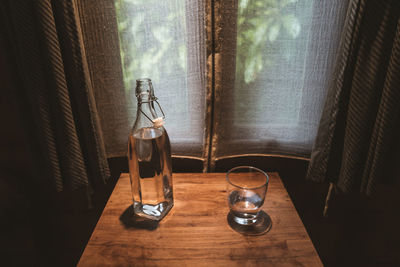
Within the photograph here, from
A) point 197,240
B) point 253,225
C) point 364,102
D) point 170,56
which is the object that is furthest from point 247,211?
point 170,56

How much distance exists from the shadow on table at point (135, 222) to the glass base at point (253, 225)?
225 millimetres

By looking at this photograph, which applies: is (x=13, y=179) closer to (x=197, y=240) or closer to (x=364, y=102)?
(x=197, y=240)

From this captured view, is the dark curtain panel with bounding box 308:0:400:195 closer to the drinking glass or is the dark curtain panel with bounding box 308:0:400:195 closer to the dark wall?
the drinking glass

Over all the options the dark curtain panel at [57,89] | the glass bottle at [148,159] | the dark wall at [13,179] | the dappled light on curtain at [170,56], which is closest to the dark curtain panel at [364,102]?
the dappled light on curtain at [170,56]

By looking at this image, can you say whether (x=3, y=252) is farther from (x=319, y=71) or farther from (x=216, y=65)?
(x=319, y=71)

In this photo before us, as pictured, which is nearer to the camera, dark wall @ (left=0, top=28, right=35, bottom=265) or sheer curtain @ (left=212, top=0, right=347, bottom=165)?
sheer curtain @ (left=212, top=0, right=347, bottom=165)

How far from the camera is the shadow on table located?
0.78 metres

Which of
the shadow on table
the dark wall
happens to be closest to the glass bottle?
the shadow on table

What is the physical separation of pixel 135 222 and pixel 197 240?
0.20 metres

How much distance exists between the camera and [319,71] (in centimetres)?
96

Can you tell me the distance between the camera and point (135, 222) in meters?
0.80

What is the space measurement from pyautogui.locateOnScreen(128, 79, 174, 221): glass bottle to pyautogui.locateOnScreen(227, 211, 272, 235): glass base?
201 mm

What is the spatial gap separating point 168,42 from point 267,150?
0.58 m

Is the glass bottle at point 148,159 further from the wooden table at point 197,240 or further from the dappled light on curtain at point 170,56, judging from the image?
the dappled light on curtain at point 170,56
